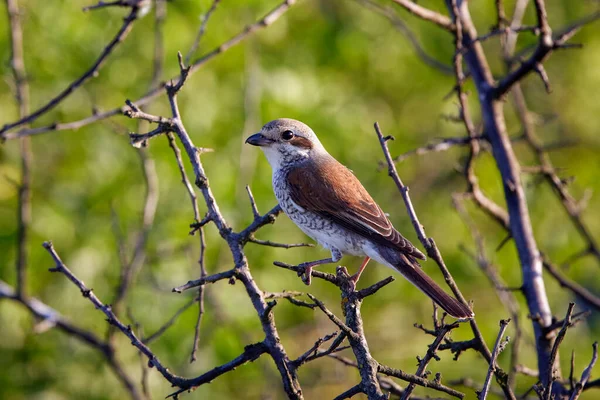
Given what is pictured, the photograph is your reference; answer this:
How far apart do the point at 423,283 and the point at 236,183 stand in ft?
8.50

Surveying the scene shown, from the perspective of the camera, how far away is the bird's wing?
374cm

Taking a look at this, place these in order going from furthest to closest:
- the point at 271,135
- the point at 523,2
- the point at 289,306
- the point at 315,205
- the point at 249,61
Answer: the point at 289,306 < the point at 249,61 < the point at 523,2 < the point at 271,135 < the point at 315,205

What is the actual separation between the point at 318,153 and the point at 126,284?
1374mm

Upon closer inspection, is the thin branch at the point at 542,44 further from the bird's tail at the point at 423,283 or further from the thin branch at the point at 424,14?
the bird's tail at the point at 423,283

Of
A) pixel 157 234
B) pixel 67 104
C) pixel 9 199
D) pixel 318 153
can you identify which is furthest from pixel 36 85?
pixel 318 153

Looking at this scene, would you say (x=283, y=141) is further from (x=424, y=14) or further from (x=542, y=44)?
(x=542, y=44)

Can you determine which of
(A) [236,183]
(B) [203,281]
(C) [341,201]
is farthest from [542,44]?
(A) [236,183]

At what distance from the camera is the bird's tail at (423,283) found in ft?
9.72

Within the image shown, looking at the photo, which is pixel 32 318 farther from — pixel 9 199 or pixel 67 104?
pixel 67 104

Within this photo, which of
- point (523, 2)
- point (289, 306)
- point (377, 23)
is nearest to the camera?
point (523, 2)

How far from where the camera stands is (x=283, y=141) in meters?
4.29

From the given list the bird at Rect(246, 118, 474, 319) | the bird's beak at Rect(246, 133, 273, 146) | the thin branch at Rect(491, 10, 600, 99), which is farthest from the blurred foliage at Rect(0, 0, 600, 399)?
the thin branch at Rect(491, 10, 600, 99)

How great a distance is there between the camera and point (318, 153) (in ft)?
14.5

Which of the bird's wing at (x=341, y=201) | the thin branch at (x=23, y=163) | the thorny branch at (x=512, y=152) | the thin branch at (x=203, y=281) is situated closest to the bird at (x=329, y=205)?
the bird's wing at (x=341, y=201)
